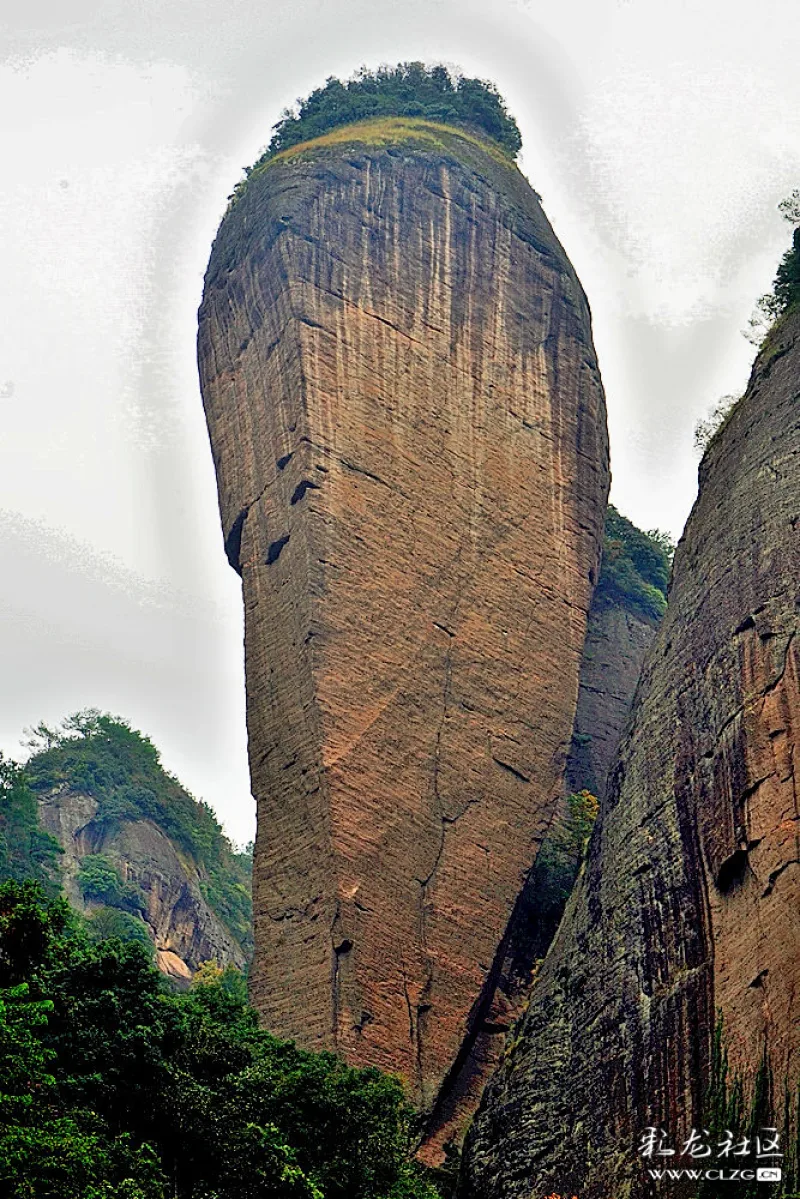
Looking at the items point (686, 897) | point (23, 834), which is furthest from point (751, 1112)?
point (23, 834)

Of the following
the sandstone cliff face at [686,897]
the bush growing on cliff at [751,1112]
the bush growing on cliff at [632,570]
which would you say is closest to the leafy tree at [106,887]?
the bush growing on cliff at [632,570]

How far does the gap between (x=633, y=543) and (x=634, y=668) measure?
13.6 feet

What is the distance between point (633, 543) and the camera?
37.7m

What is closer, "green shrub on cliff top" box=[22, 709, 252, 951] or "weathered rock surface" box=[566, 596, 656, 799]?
"weathered rock surface" box=[566, 596, 656, 799]

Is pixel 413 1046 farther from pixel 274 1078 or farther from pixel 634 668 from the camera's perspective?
pixel 634 668

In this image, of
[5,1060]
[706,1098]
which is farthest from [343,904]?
[5,1060]

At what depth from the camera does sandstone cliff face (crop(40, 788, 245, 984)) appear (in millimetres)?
55062

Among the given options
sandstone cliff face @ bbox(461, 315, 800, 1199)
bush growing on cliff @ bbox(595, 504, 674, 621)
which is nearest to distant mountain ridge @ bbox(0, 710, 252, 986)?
bush growing on cliff @ bbox(595, 504, 674, 621)

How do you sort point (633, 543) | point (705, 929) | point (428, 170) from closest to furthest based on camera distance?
point (705, 929)
point (428, 170)
point (633, 543)

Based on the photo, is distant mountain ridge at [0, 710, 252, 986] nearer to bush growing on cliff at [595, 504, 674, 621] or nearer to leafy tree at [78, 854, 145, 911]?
leafy tree at [78, 854, 145, 911]

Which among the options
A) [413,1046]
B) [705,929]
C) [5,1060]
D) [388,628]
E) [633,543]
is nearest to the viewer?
[5,1060]

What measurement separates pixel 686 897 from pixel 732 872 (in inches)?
36.3

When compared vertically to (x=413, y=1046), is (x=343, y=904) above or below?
above

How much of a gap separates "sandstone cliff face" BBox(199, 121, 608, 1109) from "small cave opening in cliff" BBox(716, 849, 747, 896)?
6.74m
